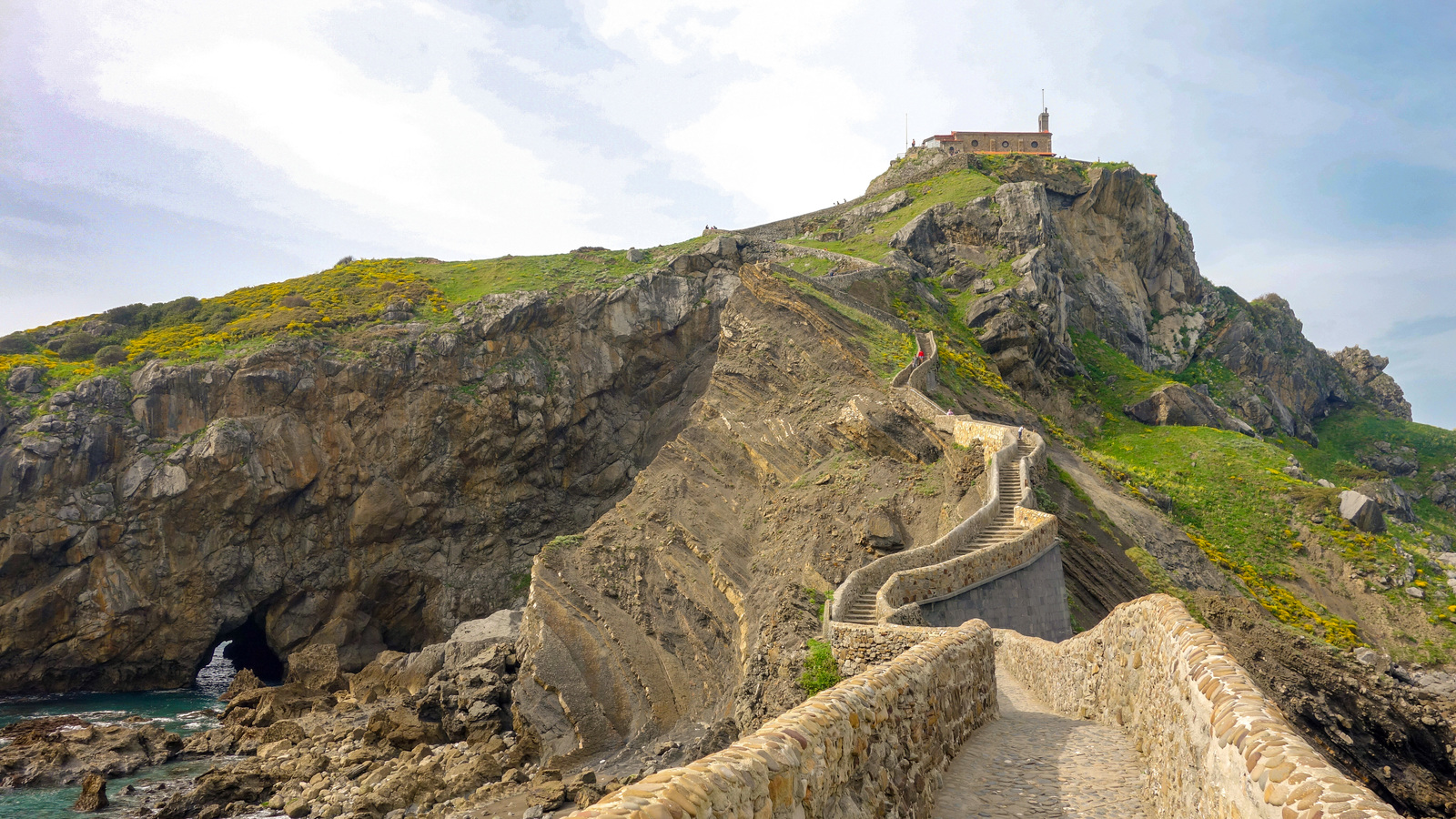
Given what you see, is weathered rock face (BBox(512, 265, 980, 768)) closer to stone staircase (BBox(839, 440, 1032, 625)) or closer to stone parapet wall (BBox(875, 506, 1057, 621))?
stone staircase (BBox(839, 440, 1032, 625))

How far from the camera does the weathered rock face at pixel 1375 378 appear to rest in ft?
262

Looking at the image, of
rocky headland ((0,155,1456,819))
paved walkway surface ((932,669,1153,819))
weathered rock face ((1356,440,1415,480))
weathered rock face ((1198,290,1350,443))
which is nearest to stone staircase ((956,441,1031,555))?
rocky headland ((0,155,1456,819))

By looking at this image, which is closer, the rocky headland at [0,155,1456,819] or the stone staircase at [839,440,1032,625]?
the stone staircase at [839,440,1032,625]

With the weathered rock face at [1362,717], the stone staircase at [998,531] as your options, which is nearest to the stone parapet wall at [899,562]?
the stone staircase at [998,531]

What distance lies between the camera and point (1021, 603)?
21.1 m

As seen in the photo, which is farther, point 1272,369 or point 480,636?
point 1272,369

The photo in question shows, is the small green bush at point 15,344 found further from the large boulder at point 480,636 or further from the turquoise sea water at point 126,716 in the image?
the large boulder at point 480,636

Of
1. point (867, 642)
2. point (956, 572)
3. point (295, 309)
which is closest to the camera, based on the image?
point (867, 642)

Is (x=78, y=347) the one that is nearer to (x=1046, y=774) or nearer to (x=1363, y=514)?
(x=1046, y=774)

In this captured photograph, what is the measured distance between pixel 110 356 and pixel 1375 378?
367 feet

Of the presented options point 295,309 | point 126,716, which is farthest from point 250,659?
point 295,309

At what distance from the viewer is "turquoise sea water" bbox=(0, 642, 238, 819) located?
1006 inches

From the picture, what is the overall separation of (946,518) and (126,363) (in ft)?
157

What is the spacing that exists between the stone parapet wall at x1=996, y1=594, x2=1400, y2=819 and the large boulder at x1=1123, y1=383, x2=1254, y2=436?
135ft
